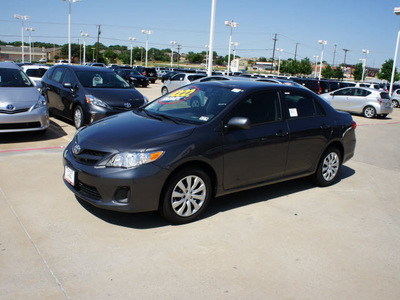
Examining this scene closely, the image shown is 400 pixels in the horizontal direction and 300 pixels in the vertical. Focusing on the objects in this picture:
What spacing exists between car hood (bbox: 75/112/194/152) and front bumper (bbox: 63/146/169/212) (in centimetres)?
26

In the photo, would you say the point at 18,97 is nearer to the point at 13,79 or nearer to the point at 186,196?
the point at 13,79

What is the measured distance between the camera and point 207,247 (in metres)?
3.92

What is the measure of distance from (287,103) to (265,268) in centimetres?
264

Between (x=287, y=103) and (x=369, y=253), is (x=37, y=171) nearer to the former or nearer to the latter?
(x=287, y=103)

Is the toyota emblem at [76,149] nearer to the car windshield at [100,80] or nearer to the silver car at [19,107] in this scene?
the silver car at [19,107]

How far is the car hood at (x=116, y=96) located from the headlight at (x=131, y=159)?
5.25 metres

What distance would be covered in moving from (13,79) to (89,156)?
5620 mm

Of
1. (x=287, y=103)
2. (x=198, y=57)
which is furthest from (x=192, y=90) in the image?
(x=198, y=57)

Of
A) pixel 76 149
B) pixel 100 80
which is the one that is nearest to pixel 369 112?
pixel 100 80

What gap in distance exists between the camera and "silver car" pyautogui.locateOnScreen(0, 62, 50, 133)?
750 cm

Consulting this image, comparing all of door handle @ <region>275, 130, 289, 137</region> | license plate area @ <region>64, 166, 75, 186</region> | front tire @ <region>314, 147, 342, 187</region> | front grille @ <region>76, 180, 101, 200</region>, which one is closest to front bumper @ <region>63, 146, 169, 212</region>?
front grille @ <region>76, 180, 101, 200</region>

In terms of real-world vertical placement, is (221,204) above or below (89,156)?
below

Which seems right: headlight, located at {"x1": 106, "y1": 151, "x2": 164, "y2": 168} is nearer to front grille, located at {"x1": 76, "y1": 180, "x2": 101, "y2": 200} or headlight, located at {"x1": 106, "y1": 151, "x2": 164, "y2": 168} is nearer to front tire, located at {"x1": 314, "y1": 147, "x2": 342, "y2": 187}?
front grille, located at {"x1": 76, "y1": 180, "x2": 101, "y2": 200}

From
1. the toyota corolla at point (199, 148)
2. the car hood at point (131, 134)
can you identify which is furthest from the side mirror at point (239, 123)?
the car hood at point (131, 134)
